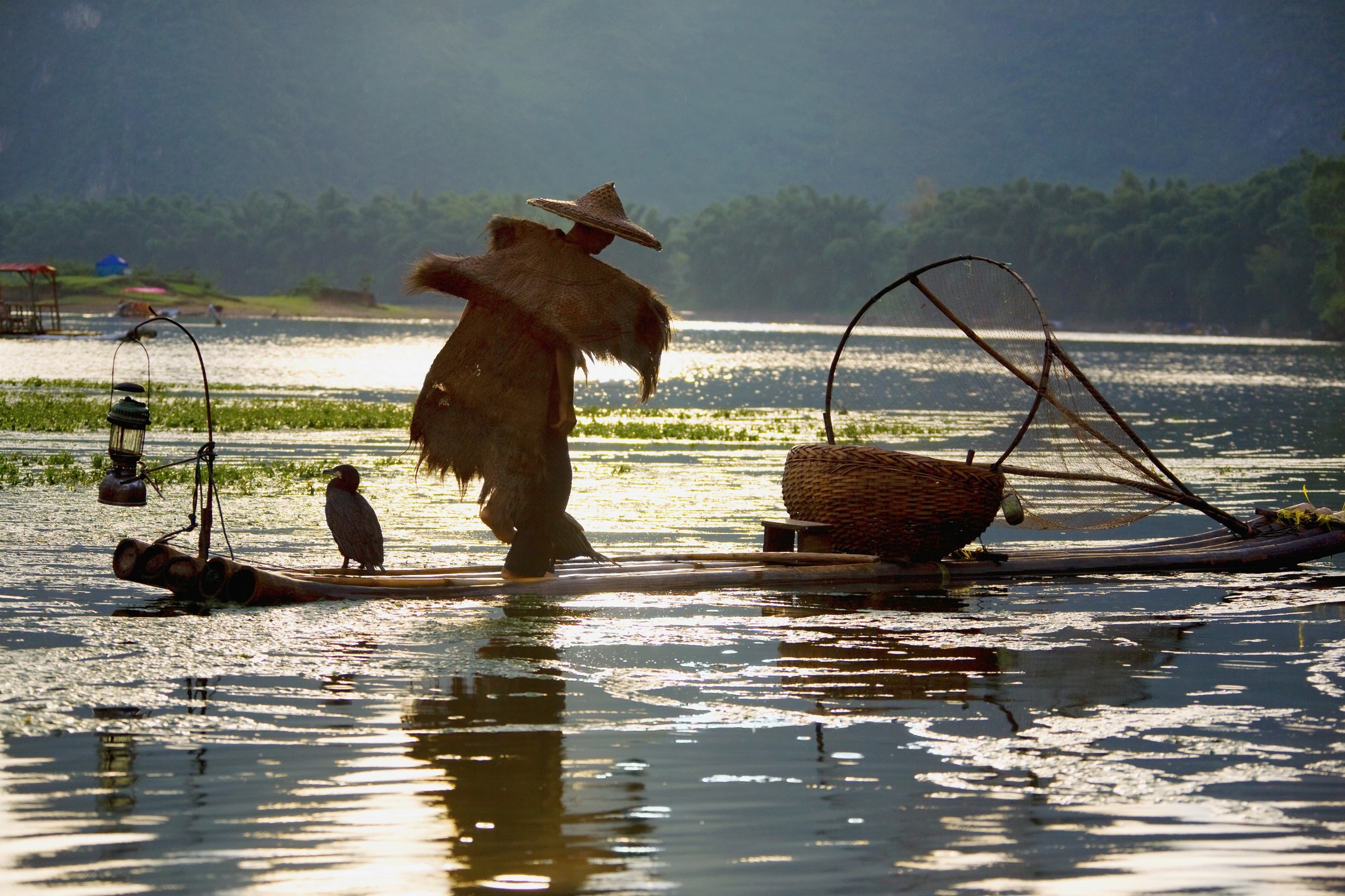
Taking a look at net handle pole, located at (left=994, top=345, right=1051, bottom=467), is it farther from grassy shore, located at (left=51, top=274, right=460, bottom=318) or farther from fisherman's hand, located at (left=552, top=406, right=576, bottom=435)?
grassy shore, located at (left=51, top=274, right=460, bottom=318)

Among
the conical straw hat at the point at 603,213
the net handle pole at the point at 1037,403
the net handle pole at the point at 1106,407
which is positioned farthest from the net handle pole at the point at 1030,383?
the conical straw hat at the point at 603,213

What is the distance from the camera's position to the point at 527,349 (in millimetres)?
10016

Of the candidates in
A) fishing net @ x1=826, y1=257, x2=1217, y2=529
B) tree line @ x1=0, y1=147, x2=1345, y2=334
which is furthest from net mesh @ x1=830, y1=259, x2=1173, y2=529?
tree line @ x1=0, y1=147, x2=1345, y2=334

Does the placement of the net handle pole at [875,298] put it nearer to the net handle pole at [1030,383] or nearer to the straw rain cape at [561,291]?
the net handle pole at [1030,383]

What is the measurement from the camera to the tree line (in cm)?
12962

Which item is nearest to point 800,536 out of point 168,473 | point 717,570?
point 717,570

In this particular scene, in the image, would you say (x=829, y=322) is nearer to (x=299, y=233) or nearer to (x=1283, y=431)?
(x=299, y=233)

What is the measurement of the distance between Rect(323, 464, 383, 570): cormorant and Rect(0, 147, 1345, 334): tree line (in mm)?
78972

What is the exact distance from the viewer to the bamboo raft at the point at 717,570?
378 inches

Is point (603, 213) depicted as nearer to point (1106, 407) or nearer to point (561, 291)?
point (561, 291)

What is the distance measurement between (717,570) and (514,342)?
218 centimetres

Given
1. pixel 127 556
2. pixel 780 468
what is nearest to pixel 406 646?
pixel 127 556

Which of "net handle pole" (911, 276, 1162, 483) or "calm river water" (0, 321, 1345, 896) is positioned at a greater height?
"net handle pole" (911, 276, 1162, 483)

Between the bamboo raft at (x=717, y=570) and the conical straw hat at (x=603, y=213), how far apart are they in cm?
220
